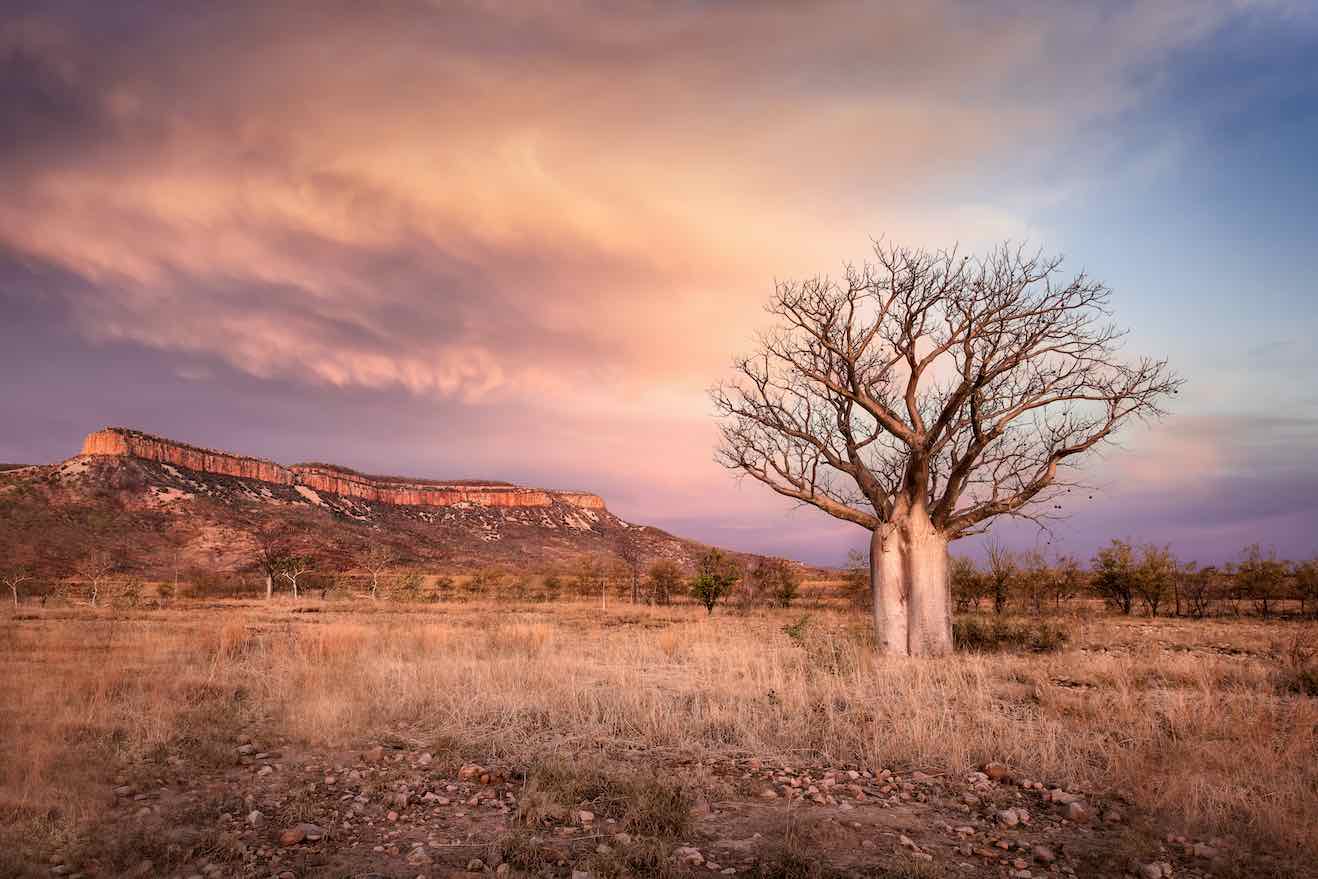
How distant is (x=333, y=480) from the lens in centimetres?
10519

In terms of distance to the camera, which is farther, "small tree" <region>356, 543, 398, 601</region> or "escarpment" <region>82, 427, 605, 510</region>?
"escarpment" <region>82, 427, 605, 510</region>

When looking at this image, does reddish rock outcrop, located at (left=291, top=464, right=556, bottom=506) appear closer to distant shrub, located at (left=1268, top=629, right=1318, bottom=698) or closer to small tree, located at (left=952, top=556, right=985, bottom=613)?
small tree, located at (left=952, top=556, right=985, bottom=613)

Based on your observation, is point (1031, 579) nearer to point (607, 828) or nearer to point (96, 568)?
point (607, 828)

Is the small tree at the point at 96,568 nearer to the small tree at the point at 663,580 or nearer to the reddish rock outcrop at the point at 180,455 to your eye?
the reddish rock outcrop at the point at 180,455

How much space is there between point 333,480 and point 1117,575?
9993cm

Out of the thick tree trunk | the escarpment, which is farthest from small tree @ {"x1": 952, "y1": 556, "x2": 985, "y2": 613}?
the escarpment

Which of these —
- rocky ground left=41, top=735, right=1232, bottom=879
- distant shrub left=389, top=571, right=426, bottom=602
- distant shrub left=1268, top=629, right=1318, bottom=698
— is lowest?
distant shrub left=389, top=571, right=426, bottom=602

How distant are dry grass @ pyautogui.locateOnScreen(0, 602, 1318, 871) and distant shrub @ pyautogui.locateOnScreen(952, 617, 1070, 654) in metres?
1.68

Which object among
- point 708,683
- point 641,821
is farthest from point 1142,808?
point 708,683

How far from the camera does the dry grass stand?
517 centimetres

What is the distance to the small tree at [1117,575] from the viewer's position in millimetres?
34156

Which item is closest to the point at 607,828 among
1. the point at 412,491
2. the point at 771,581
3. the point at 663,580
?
the point at 771,581

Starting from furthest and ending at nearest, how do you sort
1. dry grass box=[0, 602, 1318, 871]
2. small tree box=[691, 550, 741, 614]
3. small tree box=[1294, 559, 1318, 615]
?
small tree box=[691, 550, 741, 614], small tree box=[1294, 559, 1318, 615], dry grass box=[0, 602, 1318, 871]

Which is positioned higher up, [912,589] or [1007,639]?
[912,589]
